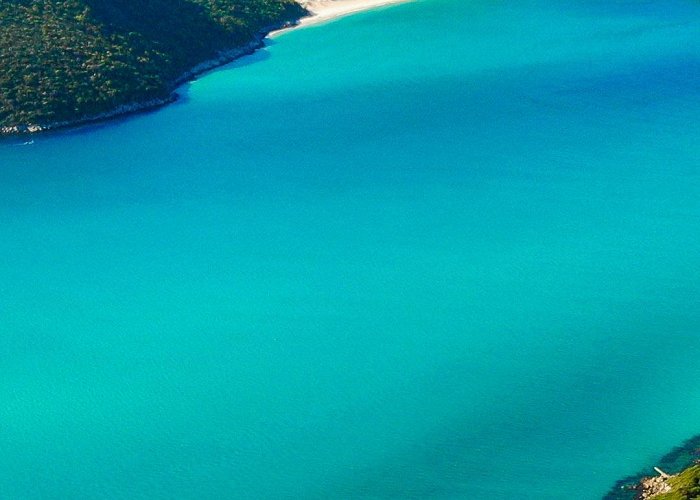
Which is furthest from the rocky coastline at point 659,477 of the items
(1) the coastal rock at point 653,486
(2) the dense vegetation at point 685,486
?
(2) the dense vegetation at point 685,486

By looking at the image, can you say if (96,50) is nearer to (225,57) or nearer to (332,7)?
(225,57)

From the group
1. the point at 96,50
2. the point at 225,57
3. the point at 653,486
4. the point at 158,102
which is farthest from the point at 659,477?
the point at 225,57

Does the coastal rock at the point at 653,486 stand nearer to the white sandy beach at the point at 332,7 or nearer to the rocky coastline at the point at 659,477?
the rocky coastline at the point at 659,477

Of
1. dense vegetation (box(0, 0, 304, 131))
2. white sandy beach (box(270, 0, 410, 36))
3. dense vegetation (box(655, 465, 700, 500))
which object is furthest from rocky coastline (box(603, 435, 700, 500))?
A: white sandy beach (box(270, 0, 410, 36))

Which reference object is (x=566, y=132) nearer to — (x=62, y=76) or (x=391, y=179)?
(x=391, y=179)

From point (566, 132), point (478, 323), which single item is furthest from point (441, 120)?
point (478, 323)

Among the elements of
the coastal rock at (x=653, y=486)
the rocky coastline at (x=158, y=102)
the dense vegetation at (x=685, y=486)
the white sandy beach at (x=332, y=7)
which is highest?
the white sandy beach at (x=332, y=7)

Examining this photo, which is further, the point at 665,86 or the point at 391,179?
the point at 665,86
